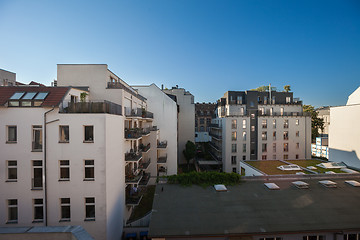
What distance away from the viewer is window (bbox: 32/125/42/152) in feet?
37.6

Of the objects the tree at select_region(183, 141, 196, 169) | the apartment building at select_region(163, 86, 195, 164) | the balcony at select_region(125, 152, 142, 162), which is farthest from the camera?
the apartment building at select_region(163, 86, 195, 164)

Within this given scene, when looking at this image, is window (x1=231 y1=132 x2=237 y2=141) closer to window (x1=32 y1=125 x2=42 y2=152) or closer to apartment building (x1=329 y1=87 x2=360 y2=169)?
apartment building (x1=329 y1=87 x2=360 y2=169)

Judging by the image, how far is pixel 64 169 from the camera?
11609 mm

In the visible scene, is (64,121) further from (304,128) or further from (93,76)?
(304,128)

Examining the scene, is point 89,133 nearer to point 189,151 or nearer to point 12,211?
point 12,211

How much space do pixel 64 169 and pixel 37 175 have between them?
193cm

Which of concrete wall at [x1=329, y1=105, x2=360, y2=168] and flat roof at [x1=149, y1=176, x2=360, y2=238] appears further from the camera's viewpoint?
concrete wall at [x1=329, y1=105, x2=360, y2=168]

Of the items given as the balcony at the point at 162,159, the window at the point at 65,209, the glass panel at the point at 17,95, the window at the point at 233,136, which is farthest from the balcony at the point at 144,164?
the window at the point at 233,136

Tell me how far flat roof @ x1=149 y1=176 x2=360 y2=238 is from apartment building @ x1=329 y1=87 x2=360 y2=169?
927 centimetres

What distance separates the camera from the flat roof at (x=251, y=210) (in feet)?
27.9

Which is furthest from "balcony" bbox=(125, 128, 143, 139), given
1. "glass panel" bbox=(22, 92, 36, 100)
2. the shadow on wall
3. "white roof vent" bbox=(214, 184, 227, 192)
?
the shadow on wall

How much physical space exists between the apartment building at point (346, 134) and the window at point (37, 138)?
3200 cm

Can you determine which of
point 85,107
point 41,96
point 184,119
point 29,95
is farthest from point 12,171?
point 184,119

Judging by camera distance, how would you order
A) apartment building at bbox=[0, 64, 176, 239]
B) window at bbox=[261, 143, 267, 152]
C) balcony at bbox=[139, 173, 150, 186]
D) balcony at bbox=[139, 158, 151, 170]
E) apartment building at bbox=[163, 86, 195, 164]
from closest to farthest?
apartment building at bbox=[0, 64, 176, 239] → balcony at bbox=[139, 173, 150, 186] → balcony at bbox=[139, 158, 151, 170] → window at bbox=[261, 143, 267, 152] → apartment building at bbox=[163, 86, 195, 164]
